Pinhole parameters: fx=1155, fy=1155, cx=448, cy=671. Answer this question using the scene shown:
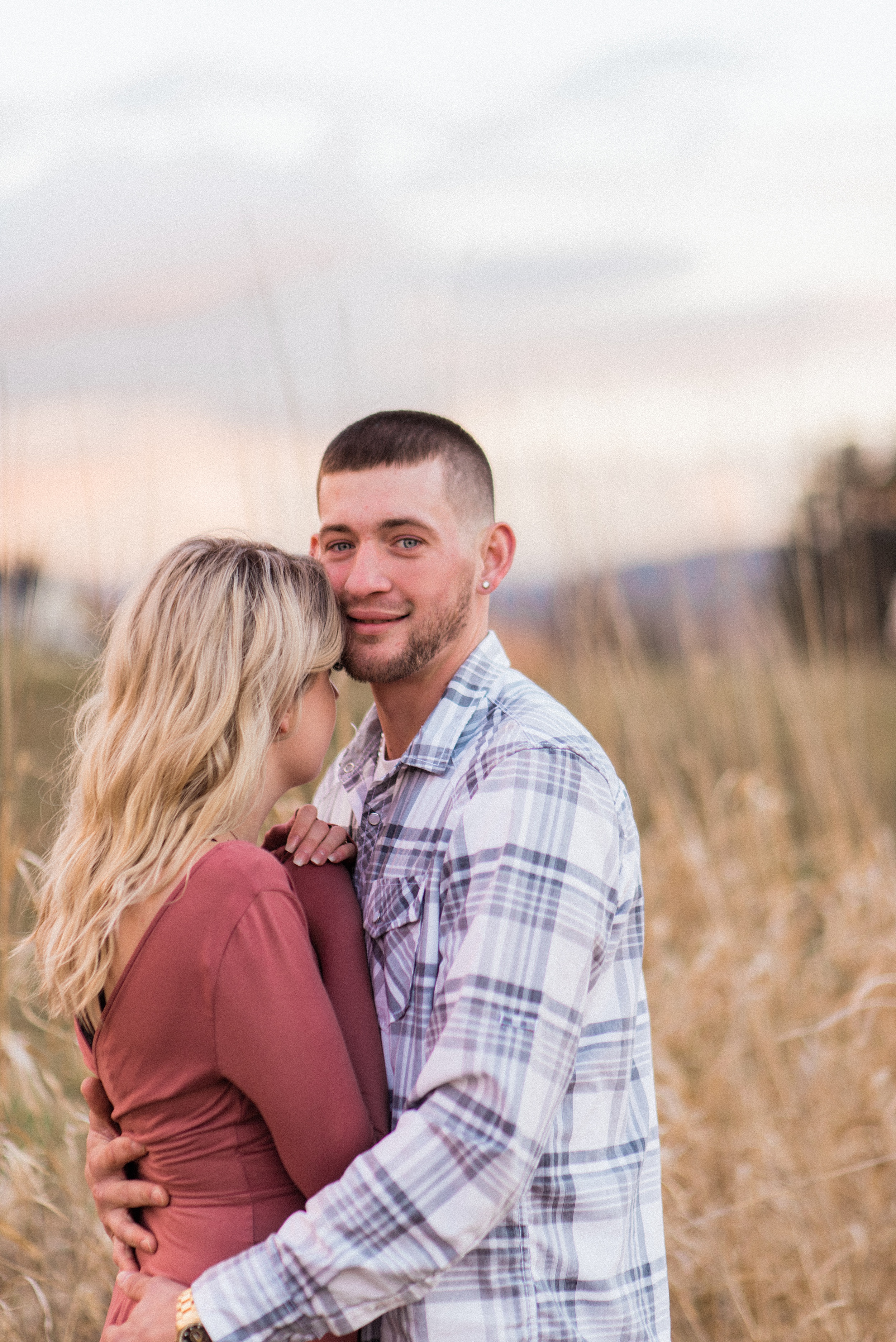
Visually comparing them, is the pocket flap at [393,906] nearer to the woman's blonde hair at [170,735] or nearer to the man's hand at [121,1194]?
the woman's blonde hair at [170,735]

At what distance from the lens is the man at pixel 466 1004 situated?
1161mm

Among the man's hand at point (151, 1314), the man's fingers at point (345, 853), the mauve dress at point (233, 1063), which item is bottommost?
the man's hand at point (151, 1314)

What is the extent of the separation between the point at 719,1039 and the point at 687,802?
99 centimetres

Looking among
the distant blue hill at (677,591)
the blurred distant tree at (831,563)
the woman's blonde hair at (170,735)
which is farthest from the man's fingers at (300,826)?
the blurred distant tree at (831,563)

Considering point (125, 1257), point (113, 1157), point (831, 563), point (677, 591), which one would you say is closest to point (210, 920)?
point (113, 1157)

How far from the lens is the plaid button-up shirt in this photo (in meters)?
1.16

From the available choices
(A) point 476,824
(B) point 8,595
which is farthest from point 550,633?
(A) point 476,824

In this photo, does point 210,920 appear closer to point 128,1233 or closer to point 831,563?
point 128,1233

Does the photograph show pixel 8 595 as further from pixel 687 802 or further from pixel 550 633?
pixel 687 802

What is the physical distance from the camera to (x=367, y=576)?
1.58m

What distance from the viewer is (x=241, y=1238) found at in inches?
50.1

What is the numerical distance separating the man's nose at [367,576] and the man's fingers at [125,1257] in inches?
33.7

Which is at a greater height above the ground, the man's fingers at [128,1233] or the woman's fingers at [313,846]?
the woman's fingers at [313,846]

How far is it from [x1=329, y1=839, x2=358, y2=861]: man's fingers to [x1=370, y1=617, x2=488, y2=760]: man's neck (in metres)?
0.17
